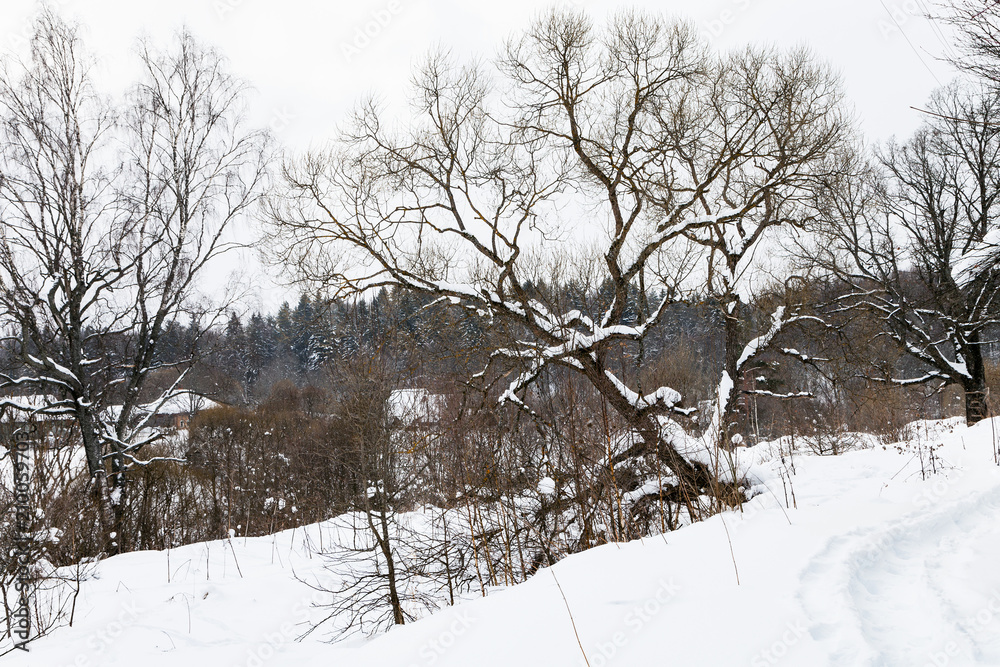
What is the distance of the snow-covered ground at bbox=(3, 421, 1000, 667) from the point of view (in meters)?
2.30

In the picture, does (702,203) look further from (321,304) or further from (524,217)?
(321,304)

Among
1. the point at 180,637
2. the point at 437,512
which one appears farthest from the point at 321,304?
the point at 180,637

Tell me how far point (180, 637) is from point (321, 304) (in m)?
5.87

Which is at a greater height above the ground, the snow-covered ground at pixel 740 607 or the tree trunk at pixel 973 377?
the tree trunk at pixel 973 377

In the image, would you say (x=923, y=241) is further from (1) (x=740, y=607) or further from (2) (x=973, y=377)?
(1) (x=740, y=607)

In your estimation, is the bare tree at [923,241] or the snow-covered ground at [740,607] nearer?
the snow-covered ground at [740,607]

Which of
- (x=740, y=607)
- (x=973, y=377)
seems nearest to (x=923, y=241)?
(x=973, y=377)

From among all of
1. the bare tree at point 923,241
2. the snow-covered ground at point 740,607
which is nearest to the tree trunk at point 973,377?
the bare tree at point 923,241

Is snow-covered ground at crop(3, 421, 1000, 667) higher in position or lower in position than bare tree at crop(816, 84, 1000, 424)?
lower

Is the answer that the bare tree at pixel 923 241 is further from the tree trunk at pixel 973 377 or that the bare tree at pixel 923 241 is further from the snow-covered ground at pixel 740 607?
the snow-covered ground at pixel 740 607

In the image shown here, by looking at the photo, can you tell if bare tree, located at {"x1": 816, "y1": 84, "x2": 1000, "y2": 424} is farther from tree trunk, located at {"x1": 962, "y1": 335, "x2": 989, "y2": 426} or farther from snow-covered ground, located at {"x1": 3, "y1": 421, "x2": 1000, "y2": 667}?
Answer: snow-covered ground, located at {"x1": 3, "y1": 421, "x2": 1000, "y2": 667}

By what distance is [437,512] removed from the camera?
722cm

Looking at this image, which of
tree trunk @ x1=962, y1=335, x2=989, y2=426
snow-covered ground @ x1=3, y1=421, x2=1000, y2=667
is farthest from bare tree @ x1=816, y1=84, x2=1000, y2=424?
snow-covered ground @ x1=3, y1=421, x2=1000, y2=667

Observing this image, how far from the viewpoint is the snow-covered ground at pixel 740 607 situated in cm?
230
